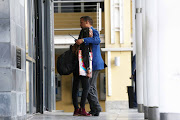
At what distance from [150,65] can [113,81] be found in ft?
35.5

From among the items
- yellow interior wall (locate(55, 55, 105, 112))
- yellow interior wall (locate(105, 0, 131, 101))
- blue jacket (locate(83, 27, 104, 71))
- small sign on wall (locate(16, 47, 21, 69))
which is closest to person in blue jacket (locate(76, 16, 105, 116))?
blue jacket (locate(83, 27, 104, 71))

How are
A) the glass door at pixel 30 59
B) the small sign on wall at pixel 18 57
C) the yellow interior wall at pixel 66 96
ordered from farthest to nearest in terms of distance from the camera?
1. the yellow interior wall at pixel 66 96
2. the glass door at pixel 30 59
3. the small sign on wall at pixel 18 57

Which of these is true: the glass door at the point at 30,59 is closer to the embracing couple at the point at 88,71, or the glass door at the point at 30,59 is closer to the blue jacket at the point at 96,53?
the embracing couple at the point at 88,71

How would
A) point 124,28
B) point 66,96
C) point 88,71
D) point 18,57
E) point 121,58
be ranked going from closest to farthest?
point 18,57
point 88,71
point 124,28
point 121,58
point 66,96

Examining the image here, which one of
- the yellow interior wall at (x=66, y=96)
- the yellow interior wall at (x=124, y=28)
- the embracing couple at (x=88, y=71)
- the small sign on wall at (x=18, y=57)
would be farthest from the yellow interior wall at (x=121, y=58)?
the small sign on wall at (x=18, y=57)

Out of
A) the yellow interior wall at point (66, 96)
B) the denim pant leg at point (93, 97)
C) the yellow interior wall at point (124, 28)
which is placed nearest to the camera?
the denim pant leg at point (93, 97)

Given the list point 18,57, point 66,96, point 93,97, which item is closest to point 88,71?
point 93,97

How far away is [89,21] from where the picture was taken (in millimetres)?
6367

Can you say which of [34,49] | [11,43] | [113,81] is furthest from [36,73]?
[113,81]

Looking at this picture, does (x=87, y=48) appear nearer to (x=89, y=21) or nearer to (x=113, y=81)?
(x=89, y=21)

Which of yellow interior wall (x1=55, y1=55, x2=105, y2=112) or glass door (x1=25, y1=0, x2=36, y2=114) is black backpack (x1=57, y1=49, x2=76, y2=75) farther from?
yellow interior wall (x1=55, y1=55, x2=105, y2=112)

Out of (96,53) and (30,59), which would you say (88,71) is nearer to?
(96,53)

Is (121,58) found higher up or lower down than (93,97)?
higher up

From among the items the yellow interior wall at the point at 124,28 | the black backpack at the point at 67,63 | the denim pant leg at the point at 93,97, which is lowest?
the denim pant leg at the point at 93,97
